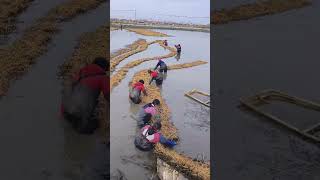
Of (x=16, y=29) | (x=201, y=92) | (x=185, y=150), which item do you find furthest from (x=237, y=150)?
(x=16, y=29)

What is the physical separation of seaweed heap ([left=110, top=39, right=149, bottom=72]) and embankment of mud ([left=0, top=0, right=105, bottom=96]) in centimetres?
262

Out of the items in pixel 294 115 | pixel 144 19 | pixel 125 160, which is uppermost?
pixel 144 19

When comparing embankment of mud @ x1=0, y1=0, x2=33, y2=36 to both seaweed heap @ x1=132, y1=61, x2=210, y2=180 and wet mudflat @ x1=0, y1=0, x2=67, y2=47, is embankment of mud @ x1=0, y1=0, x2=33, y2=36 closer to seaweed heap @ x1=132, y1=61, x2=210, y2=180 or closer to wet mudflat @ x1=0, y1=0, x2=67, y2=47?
wet mudflat @ x1=0, y1=0, x2=67, y2=47

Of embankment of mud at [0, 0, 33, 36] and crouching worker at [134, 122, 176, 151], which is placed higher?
embankment of mud at [0, 0, 33, 36]

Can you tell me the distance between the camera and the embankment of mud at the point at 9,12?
14.3 meters

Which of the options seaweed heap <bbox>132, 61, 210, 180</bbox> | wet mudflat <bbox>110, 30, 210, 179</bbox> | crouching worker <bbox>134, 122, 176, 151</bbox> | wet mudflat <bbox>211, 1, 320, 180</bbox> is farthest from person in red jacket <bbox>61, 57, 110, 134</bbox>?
wet mudflat <bbox>211, 1, 320, 180</bbox>

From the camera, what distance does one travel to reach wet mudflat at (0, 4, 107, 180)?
7.68 meters

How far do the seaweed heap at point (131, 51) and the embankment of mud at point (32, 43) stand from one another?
2616mm

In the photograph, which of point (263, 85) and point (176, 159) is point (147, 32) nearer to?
point (263, 85)

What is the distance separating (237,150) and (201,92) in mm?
4337

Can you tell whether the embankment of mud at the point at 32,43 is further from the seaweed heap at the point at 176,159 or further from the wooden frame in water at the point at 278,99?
the wooden frame in water at the point at 278,99

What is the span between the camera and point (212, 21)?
19.6 meters

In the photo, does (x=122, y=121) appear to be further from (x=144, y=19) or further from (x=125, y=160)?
(x=144, y=19)

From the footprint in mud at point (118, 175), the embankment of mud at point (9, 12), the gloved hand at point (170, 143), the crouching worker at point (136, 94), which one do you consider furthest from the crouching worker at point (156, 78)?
the footprint in mud at point (118, 175)
